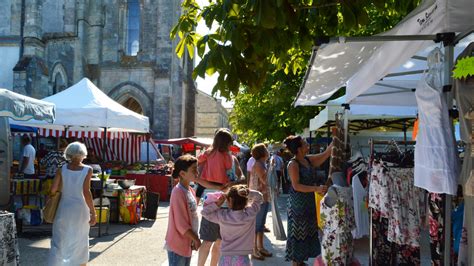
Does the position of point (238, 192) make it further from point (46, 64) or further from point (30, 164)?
point (46, 64)

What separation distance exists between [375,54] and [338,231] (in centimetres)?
180

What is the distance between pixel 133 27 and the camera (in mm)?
29391

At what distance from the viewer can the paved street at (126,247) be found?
21.9 feet

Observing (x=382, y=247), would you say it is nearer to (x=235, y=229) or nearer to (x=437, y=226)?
(x=235, y=229)

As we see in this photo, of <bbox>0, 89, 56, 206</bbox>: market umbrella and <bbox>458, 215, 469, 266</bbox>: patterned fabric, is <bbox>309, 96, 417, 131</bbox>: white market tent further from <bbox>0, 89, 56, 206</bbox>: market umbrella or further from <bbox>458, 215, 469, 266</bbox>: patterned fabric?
<bbox>458, 215, 469, 266</bbox>: patterned fabric

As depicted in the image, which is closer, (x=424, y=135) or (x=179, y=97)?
(x=424, y=135)

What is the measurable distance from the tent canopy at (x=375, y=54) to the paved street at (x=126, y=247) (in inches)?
117

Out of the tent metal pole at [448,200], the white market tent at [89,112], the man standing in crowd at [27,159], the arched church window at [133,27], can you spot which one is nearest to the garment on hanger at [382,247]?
the tent metal pole at [448,200]

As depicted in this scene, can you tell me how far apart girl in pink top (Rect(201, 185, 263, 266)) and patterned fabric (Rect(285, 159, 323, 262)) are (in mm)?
1276

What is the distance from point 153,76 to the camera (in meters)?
28.1

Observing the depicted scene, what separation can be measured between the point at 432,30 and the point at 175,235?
8.71 ft

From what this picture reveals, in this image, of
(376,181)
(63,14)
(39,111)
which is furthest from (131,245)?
(63,14)

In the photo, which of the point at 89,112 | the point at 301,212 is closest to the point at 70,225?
the point at 301,212

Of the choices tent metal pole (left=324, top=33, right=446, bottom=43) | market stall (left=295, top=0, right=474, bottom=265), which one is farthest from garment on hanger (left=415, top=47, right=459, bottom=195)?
tent metal pole (left=324, top=33, right=446, bottom=43)
